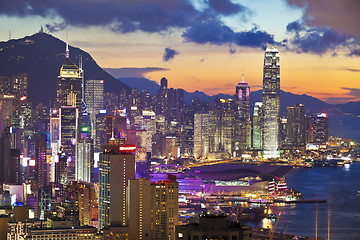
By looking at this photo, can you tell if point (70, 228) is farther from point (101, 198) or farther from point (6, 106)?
point (6, 106)

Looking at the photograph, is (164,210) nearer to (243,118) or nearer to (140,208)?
(140,208)

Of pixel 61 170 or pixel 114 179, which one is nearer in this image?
pixel 114 179

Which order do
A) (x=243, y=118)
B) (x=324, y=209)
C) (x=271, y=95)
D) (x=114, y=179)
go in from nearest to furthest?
1. (x=114, y=179)
2. (x=324, y=209)
3. (x=243, y=118)
4. (x=271, y=95)

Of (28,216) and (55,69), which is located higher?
(55,69)

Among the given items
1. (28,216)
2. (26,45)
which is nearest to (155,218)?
(28,216)

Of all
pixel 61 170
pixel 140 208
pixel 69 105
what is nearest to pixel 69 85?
pixel 69 105

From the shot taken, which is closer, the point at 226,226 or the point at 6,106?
the point at 226,226
